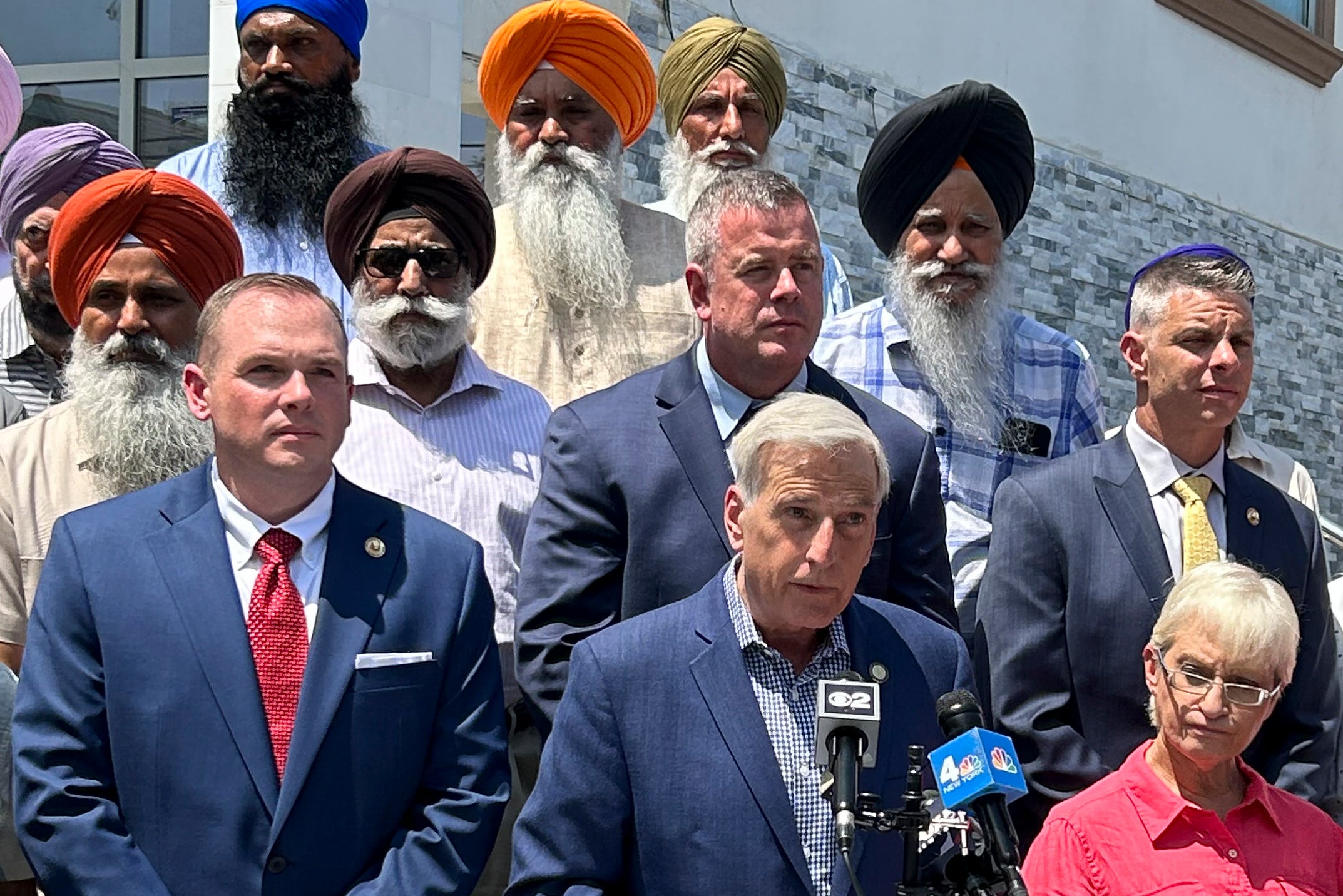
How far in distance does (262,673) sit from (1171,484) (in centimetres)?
226

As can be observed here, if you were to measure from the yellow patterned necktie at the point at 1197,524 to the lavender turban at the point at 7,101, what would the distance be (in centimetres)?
453

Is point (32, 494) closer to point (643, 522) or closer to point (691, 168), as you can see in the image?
point (643, 522)

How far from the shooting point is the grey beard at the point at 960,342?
5.30m

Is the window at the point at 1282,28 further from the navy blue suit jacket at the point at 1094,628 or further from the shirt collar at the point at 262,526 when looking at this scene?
the shirt collar at the point at 262,526

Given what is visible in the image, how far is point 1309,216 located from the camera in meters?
16.2

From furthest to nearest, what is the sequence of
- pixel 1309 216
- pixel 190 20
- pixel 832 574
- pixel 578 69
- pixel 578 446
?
pixel 1309 216 < pixel 190 20 < pixel 578 69 < pixel 578 446 < pixel 832 574

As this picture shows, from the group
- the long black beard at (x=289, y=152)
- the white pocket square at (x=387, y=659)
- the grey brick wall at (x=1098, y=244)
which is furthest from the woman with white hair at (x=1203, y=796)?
the grey brick wall at (x=1098, y=244)

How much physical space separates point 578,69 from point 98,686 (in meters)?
2.84

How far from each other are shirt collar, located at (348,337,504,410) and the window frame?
14.6ft

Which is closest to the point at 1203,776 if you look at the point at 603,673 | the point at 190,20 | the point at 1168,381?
the point at 1168,381

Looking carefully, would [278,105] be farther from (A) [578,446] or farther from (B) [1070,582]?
(B) [1070,582]

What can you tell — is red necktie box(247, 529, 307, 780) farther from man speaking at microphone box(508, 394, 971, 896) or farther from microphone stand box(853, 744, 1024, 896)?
microphone stand box(853, 744, 1024, 896)

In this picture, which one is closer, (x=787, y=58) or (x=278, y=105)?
(x=278, y=105)

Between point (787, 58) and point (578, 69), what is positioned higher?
point (787, 58)
